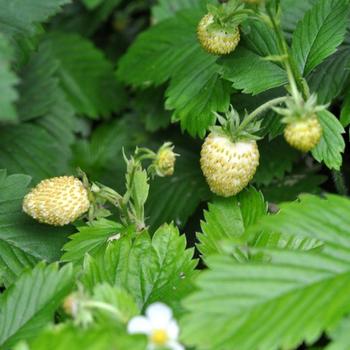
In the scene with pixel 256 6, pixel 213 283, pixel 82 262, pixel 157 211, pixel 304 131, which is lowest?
pixel 157 211

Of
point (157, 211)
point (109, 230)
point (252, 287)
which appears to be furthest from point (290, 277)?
point (157, 211)

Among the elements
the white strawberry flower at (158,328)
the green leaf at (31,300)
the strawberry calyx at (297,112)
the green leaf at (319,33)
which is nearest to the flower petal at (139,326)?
the white strawberry flower at (158,328)

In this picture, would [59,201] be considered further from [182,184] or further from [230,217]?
[182,184]

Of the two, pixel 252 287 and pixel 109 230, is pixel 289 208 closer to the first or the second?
pixel 252 287

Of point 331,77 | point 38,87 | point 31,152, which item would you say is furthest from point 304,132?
point 38,87

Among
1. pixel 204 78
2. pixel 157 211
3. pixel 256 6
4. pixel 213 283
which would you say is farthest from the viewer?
pixel 157 211
